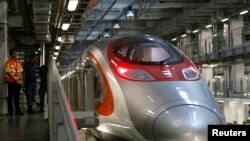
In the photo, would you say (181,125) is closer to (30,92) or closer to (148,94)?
(148,94)

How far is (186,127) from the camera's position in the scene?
6609 mm

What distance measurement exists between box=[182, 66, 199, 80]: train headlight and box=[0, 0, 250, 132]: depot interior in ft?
25.2

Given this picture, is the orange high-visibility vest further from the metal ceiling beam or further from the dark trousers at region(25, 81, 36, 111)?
the metal ceiling beam

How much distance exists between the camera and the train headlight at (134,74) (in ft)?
24.8

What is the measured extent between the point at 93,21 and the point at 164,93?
2501cm

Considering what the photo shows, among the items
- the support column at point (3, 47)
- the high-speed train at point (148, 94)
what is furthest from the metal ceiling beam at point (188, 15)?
the high-speed train at point (148, 94)

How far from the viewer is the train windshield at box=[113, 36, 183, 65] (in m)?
8.17

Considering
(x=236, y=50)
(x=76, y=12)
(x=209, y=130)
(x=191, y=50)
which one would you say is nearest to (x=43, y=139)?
(x=209, y=130)

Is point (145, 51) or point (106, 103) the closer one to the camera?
point (106, 103)

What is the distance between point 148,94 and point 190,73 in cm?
124

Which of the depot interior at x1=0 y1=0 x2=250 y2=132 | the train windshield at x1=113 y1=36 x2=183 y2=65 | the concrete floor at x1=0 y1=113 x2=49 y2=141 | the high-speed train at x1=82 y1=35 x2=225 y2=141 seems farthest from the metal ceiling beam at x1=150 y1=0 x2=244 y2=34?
the concrete floor at x1=0 y1=113 x2=49 y2=141

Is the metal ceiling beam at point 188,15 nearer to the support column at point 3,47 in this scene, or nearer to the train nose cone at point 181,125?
the support column at point 3,47

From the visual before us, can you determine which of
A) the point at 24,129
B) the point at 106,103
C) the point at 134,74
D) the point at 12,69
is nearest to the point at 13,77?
the point at 12,69

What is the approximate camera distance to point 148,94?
23.4 feet
